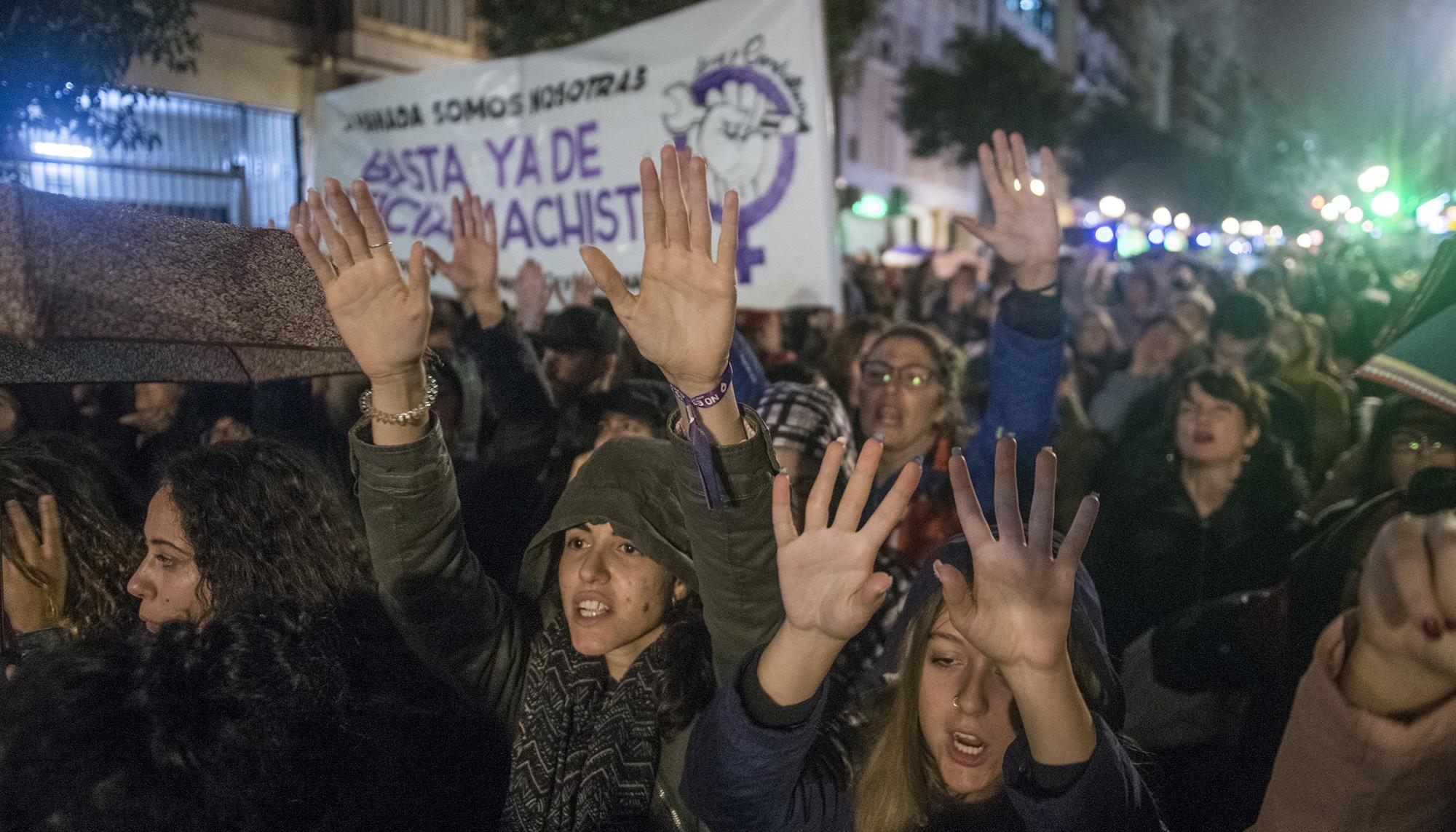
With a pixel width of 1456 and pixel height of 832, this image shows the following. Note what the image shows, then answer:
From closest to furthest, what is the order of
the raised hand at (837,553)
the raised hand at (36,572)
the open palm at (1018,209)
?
the raised hand at (837,553), the raised hand at (36,572), the open palm at (1018,209)

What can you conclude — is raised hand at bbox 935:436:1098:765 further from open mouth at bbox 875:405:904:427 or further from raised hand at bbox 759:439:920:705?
open mouth at bbox 875:405:904:427

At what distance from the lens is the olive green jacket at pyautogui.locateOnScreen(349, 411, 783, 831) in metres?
1.90

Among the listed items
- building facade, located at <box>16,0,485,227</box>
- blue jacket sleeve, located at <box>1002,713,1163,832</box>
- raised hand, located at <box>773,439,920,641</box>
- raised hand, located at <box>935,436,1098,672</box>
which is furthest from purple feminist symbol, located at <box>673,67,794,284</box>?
building facade, located at <box>16,0,485,227</box>

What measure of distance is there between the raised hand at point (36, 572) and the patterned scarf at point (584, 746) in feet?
3.06

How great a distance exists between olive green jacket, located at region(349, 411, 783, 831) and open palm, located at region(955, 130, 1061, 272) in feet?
4.37

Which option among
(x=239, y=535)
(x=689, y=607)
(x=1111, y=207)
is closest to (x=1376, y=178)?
(x=1111, y=207)

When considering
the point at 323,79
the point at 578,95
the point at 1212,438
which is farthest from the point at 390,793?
the point at 323,79

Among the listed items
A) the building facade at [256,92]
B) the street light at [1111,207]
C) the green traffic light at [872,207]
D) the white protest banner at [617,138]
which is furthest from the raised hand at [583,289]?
the green traffic light at [872,207]

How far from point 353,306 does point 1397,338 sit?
1601mm

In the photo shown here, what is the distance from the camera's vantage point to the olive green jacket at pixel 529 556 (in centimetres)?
190

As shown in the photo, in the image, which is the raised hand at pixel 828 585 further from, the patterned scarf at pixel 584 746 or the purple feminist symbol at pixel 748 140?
the purple feminist symbol at pixel 748 140

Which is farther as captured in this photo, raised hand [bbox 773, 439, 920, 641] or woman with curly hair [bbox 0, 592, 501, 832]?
raised hand [bbox 773, 439, 920, 641]

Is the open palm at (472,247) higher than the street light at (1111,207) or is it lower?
lower

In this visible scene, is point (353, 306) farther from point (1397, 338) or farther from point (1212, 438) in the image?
point (1212, 438)
